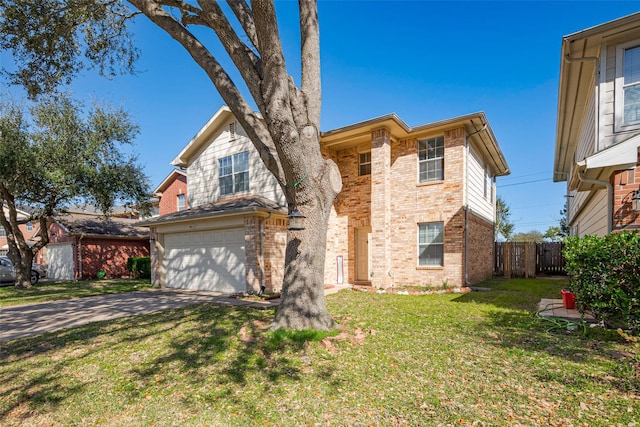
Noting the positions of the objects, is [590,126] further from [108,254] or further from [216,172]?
[108,254]

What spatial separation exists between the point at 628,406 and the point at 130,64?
39.6ft

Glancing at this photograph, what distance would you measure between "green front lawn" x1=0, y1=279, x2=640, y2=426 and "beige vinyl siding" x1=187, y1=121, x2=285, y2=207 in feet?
21.7

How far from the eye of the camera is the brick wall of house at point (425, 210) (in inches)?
414

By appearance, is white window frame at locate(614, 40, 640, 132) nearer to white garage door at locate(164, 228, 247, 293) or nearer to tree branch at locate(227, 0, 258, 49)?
tree branch at locate(227, 0, 258, 49)

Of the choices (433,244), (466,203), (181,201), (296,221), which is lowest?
(433,244)

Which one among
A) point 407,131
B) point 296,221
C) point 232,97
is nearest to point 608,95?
point 407,131

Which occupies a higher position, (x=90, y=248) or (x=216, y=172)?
(x=216, y=172)

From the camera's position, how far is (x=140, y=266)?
19797 millimetres

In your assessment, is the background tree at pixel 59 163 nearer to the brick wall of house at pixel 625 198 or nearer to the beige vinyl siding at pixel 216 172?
the beige vinyl siding at pixel 216 172

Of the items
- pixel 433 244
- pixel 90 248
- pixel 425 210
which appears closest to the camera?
pixel 433 244

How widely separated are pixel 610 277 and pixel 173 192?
22.3 meters

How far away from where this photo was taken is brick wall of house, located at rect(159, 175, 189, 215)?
69.5 feet

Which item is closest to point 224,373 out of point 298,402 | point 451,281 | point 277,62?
point 298,402

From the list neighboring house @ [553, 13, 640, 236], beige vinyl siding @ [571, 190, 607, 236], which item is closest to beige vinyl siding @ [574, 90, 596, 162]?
neighboring house @ [553, 13, 640, 236]
